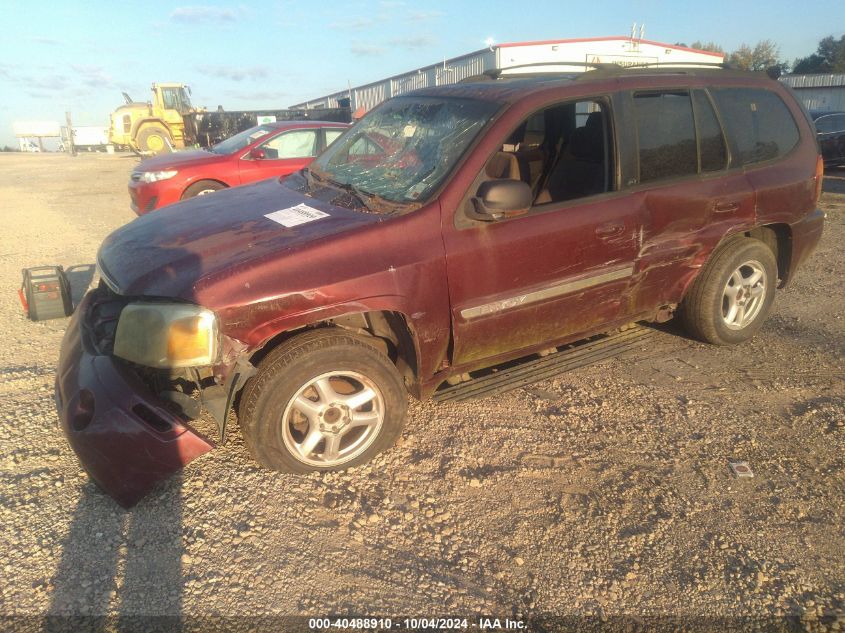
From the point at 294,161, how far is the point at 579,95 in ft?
20.3

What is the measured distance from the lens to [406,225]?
2932 millimetres

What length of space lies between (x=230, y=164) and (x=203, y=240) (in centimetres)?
615

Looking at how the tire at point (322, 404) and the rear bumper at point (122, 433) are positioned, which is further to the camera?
the tire at point (322, 404)

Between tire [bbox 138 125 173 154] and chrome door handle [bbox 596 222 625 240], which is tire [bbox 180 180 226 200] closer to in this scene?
chrome door handle [bbox 596 222 625 240]

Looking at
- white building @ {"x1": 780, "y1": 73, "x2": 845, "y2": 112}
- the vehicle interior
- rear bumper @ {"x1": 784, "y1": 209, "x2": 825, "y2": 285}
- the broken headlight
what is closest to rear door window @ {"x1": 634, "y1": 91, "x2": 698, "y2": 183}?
the vehicle interior

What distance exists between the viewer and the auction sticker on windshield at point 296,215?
305 centimetres

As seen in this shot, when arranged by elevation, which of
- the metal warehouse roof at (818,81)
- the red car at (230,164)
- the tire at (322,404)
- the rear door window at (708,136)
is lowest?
the tire at (322,404)

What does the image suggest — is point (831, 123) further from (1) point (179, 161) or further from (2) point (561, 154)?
(1) point (179, 161)

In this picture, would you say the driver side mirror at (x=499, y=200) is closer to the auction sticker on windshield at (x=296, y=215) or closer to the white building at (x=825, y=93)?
the auction sticker on windshield at (x=296, y=215)

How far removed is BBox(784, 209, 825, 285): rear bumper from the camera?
4.42 metres

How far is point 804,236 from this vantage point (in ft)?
14.7

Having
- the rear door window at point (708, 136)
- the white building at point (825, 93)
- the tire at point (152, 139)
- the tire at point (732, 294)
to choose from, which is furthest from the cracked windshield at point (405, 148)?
the white building at point (825, 93)

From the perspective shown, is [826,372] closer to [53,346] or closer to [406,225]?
[406,225]

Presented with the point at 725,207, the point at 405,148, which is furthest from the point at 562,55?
the point at 405,148
